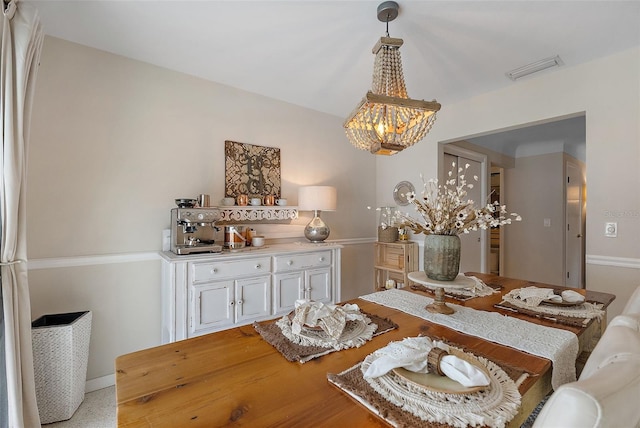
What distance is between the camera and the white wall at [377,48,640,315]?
83.8 inches

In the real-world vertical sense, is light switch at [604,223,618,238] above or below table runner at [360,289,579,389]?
above

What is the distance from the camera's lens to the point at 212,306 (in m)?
2.14

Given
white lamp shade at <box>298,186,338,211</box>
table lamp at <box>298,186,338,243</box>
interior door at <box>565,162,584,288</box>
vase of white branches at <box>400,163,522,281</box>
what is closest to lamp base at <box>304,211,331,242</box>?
table lamp at <box>298,186,338,243</box>

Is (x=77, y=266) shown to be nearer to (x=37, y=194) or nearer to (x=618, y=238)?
(x=37, y=194)

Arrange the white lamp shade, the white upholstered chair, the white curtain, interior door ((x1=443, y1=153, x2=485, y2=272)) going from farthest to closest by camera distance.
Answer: interior door ((x1=443, y1=153, x2=485, y2=272)) → the white lamp shade → the white curtain → the white upholstered chair

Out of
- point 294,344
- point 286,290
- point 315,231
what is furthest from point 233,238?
point 294,344

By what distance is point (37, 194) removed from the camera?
1957mm

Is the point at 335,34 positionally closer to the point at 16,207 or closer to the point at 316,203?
the point at 316,203

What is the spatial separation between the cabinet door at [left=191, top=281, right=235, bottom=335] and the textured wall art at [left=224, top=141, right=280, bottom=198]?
944 mm

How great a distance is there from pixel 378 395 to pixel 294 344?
39 cm

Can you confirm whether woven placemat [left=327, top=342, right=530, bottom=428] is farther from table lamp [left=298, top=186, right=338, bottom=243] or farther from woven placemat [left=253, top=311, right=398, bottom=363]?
table lamp [left=298, top=186, right=338, bottom=243]

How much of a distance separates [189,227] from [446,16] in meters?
2.31

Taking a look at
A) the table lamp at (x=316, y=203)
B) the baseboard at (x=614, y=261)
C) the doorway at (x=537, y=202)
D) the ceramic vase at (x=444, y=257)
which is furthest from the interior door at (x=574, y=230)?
the ceramic vase at (x=444, y=257)

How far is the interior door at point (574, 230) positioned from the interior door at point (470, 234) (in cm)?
142
